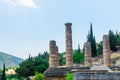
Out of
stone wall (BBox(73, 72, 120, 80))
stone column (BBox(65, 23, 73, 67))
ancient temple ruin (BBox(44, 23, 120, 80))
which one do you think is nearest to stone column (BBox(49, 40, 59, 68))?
ancient temple ruin (BBox(44, 23, 120, 80))

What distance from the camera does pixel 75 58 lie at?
6950 centimetres

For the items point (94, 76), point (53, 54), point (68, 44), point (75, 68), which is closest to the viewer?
point (94, 76)

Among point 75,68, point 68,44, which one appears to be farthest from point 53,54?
point 75,68

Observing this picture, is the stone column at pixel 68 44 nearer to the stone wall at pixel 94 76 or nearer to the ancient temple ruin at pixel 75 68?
the ancient temple ruin at pixel 75 68

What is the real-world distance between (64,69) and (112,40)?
42129 millimetres

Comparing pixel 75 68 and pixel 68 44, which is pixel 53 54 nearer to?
pixel 68 44

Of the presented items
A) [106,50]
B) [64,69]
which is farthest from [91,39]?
[64,69]

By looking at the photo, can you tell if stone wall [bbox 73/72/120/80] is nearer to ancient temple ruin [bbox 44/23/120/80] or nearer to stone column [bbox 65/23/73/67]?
ancient temple ruin [bbox 44/23/120/80]

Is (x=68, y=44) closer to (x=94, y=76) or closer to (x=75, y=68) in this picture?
(x=75, y=68)

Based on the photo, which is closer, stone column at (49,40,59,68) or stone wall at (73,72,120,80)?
stone wall at (73,72,120,80)

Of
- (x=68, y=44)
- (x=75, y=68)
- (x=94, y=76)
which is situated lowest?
(x=94, y=76)

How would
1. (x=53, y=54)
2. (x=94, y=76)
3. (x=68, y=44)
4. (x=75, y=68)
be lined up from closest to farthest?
(x=94, y=76) → (x=75, y=68) → (x=53, y=54) → (x=68, y=44)

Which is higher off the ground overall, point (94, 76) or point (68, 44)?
point (68, 44)

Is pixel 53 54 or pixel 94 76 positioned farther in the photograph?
pixel 53 54
